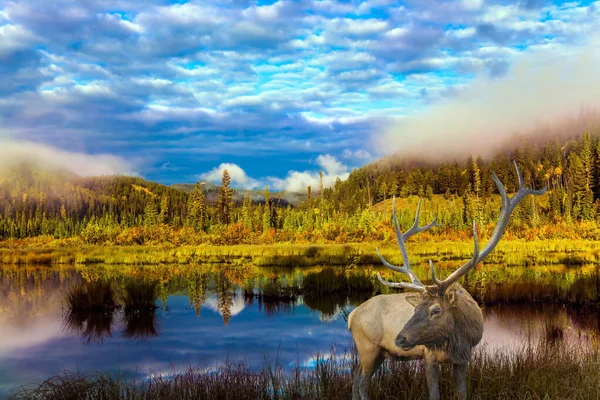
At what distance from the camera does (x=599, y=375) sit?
6805 millimetres

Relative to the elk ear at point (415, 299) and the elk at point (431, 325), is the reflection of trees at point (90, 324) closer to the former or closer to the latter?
the elk at point (431, 325)

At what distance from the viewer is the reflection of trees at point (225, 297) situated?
19503 millimetres

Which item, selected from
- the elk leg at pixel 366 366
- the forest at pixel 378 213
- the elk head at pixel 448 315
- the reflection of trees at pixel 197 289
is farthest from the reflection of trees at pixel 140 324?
the elk head at pixel 448 315

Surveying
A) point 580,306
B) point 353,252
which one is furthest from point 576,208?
point 580,306

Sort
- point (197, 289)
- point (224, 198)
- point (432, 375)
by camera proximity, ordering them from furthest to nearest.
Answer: point (224, 198)
point (197, 289)
point (432, 375)

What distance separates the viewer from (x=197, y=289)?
25.3m

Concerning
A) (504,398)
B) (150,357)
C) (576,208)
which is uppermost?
(576,208)

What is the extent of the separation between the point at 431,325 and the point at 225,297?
1848cm

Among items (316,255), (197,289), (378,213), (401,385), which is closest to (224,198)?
(378,213)

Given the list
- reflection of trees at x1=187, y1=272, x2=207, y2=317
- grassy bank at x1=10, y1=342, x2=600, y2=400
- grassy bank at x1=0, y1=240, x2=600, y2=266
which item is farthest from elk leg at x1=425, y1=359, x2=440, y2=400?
grassy bank at x1=0, y1=240, x2=600, y2=266

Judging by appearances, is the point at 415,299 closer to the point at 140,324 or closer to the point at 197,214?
the point at 140,324

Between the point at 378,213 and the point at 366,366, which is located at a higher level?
the point at 378,213

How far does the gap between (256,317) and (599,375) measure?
43.6 ft

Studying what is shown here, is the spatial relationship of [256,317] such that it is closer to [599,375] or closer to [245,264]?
[599,375]
